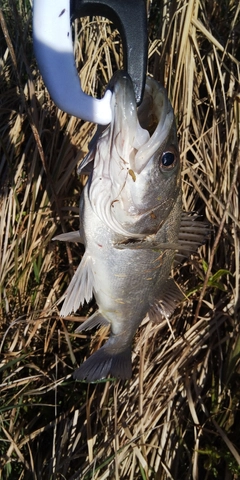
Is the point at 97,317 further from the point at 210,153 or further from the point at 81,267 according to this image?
the point at 210,153

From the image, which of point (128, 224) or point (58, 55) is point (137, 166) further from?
point (58, 55)

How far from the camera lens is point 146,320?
2.16m

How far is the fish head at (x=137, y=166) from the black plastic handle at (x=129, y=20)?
0.05m

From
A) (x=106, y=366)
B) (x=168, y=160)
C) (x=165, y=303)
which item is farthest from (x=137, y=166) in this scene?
(x=106, y=366)

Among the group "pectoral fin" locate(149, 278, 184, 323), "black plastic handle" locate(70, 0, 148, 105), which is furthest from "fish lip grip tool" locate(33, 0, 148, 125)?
"pectoral fin" locate(149, 278, 184, 323)

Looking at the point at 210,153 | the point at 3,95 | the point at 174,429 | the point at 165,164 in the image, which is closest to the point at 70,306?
the point at 165,164

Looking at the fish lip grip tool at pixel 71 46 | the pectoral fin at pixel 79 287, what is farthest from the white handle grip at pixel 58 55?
the pectoral fin at pixel 79 287

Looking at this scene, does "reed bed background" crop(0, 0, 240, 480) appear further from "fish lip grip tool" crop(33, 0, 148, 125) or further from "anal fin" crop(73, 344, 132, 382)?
"fish lip grip tool" crop(33, 0, 148, 125)

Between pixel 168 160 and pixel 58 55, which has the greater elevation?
pixel 58 55

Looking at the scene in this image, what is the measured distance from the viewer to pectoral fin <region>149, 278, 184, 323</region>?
64.0 inches

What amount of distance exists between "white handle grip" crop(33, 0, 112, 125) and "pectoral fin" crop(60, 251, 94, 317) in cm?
52

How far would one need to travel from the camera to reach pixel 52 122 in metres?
2.35

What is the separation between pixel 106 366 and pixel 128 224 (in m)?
0.53

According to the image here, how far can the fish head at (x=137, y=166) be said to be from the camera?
1.19 meters
